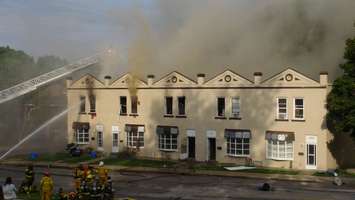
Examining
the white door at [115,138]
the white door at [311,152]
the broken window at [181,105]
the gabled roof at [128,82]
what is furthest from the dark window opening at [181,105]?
the white door at [311,152]

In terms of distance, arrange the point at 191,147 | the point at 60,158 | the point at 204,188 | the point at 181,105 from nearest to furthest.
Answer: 1. the point at 204,188
2. the point at 191,147
3. the point at 181,105
4. the point at 60,158

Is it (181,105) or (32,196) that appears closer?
(32,196)

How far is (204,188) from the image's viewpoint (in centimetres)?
3159

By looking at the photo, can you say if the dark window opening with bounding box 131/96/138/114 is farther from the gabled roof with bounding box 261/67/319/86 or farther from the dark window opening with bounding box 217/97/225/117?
the gabled roof with bounding box 261/67/319/86

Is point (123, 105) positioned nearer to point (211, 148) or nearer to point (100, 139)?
point (100, 139)

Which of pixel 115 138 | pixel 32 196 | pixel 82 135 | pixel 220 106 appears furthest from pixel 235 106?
pixel 32 196

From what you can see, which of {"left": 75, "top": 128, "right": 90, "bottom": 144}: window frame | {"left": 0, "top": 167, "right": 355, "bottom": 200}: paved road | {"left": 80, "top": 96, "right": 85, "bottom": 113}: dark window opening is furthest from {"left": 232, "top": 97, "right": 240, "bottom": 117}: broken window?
{"left": 80, "top": 96, "right": 85, "bottom": 113}: dark window opening

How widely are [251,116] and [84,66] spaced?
3440 cm

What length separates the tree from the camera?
37.5 meters

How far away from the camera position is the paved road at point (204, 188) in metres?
28.3

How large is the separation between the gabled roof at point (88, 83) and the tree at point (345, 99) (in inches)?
936

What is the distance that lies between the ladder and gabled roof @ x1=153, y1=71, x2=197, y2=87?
20.6 m

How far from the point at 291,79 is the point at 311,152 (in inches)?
239

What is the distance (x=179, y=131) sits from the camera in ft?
156
